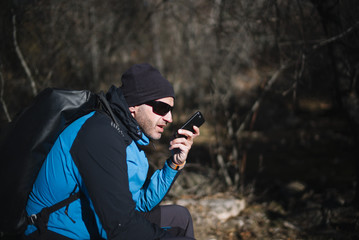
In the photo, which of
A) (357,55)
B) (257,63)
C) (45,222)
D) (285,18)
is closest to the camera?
(45,222)

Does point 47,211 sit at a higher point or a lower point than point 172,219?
higher

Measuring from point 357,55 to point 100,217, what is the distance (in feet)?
11.9

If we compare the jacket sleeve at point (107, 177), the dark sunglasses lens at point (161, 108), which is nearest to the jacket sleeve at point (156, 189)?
the dark sunglasses lens at point (161, 108)

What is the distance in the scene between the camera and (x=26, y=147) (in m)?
1.64

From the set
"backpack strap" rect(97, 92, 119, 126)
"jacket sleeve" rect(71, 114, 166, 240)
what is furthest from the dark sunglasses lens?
"jacket sleeve" rect(71, 114, 166, 240)

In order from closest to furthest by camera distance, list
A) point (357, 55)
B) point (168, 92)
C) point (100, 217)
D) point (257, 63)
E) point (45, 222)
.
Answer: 1. point (100, 217)
2. point (45, 222)
3. point (168, 92)
4. point (357, 55)
5. point (257, 63)

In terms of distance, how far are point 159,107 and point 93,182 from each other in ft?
2.54

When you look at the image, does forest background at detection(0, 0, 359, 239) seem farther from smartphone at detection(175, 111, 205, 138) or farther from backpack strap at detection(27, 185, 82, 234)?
backpack strap at detection(27, 185, 82, 234)

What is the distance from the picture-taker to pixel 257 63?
535 cm

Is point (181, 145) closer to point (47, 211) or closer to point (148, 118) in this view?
point (148, 118)

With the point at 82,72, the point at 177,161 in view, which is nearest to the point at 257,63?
the point at 82,72

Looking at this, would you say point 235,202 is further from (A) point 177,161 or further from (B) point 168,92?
(B) point 168,92

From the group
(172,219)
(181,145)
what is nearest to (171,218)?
(172,219)

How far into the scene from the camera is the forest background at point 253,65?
3566mm
